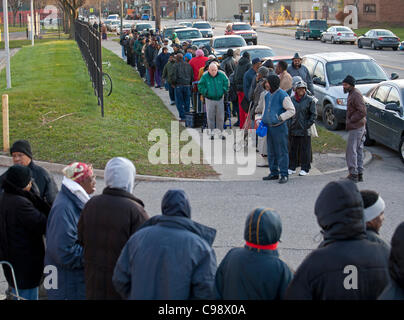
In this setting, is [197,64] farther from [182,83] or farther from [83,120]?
[83,120]

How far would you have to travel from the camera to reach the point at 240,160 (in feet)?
44.2

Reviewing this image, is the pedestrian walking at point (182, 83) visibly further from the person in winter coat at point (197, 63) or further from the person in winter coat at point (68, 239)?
the person in winter coat at point (68, 239)

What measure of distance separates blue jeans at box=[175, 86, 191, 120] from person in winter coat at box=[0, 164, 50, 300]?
12.4 meters

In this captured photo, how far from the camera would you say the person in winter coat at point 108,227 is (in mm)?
4934

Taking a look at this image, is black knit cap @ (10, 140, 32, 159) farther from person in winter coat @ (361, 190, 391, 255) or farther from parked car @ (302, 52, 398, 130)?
parked car @ (302, 52, 398, 130)

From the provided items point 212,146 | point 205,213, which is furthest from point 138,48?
point 205,213

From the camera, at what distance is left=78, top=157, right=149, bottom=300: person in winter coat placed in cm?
493

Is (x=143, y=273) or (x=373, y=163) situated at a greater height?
(x=143, y=273)

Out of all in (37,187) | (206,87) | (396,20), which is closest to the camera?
(37,187)

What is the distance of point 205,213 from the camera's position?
9.93m

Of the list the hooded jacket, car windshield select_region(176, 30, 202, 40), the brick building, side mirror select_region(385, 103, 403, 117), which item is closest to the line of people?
side mirror select_region(385, 103, 403, 117)
